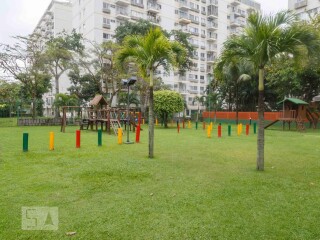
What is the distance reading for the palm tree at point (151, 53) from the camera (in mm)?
8750

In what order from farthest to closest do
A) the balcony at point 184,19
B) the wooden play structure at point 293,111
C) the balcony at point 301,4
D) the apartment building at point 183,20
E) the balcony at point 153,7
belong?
the balcony at point 184,19
the balcony at point 153,7
the apartment building at point 183,20
the balcony at point 301,4
the wooden play structure at point 293,111

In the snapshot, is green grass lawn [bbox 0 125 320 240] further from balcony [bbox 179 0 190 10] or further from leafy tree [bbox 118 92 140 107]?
balcony [bbox 179 0 190 10]

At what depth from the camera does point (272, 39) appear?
6812 millimetres

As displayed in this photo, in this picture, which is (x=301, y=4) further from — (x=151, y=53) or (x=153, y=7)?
(x=151, y=53)

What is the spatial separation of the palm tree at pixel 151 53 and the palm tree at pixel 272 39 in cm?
231

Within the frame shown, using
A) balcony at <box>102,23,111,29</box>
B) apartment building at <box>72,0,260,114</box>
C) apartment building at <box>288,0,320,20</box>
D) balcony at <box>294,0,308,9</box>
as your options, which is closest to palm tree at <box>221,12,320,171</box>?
apartment building at <box>72,0,260,114</box>

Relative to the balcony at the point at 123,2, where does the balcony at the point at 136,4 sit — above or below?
above

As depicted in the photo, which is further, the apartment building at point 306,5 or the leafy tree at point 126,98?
the apartment building at point 306,5

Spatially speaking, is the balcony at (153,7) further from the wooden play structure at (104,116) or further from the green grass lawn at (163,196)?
the green grass lawn at (163,196)

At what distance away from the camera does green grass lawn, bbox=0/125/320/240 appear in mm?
3807

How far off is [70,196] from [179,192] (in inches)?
78.8

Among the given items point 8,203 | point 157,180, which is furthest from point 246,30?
point 8,203

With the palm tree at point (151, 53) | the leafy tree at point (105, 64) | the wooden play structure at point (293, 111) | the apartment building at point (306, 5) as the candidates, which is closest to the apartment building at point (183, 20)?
the apartment building at point (306, 5)

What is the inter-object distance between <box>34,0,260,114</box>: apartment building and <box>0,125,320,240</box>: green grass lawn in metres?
33.3
